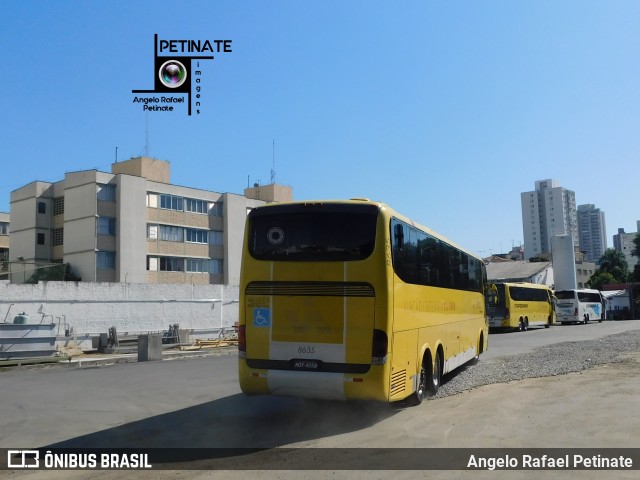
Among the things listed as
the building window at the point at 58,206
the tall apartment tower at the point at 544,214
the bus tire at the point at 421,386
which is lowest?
the bus tire at the point at 421,386

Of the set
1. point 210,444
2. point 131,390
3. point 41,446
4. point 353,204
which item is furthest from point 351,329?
point 131,390

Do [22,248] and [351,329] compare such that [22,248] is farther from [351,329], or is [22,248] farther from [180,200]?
[351,329]

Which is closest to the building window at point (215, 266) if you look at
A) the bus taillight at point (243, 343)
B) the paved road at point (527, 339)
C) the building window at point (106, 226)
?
the building window at point (106, 226)

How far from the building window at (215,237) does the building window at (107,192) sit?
12.4m

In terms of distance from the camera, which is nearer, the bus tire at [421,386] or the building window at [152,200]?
the bus tire at [421,386]

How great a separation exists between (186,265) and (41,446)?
54.5 metres

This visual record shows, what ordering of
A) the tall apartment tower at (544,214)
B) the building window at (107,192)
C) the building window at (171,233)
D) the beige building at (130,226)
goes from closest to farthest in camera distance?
1. the building window at (107,192)
2. the beige building at (130,226)
3. the building window at (171,233)
4. the tall apartment tower at (544,214)

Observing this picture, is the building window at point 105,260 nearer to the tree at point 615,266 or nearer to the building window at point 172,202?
the building window at point 172,202

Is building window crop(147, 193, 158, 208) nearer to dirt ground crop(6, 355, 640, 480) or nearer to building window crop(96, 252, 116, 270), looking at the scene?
building window crop(96, 252, 116, 270)

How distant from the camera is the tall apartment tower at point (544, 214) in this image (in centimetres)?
17262

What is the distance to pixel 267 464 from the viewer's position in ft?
22.4

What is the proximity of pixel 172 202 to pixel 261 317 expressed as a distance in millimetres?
53431

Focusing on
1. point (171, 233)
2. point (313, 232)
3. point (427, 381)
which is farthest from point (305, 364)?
point (171, 233)

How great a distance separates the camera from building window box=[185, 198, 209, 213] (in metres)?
62.6
